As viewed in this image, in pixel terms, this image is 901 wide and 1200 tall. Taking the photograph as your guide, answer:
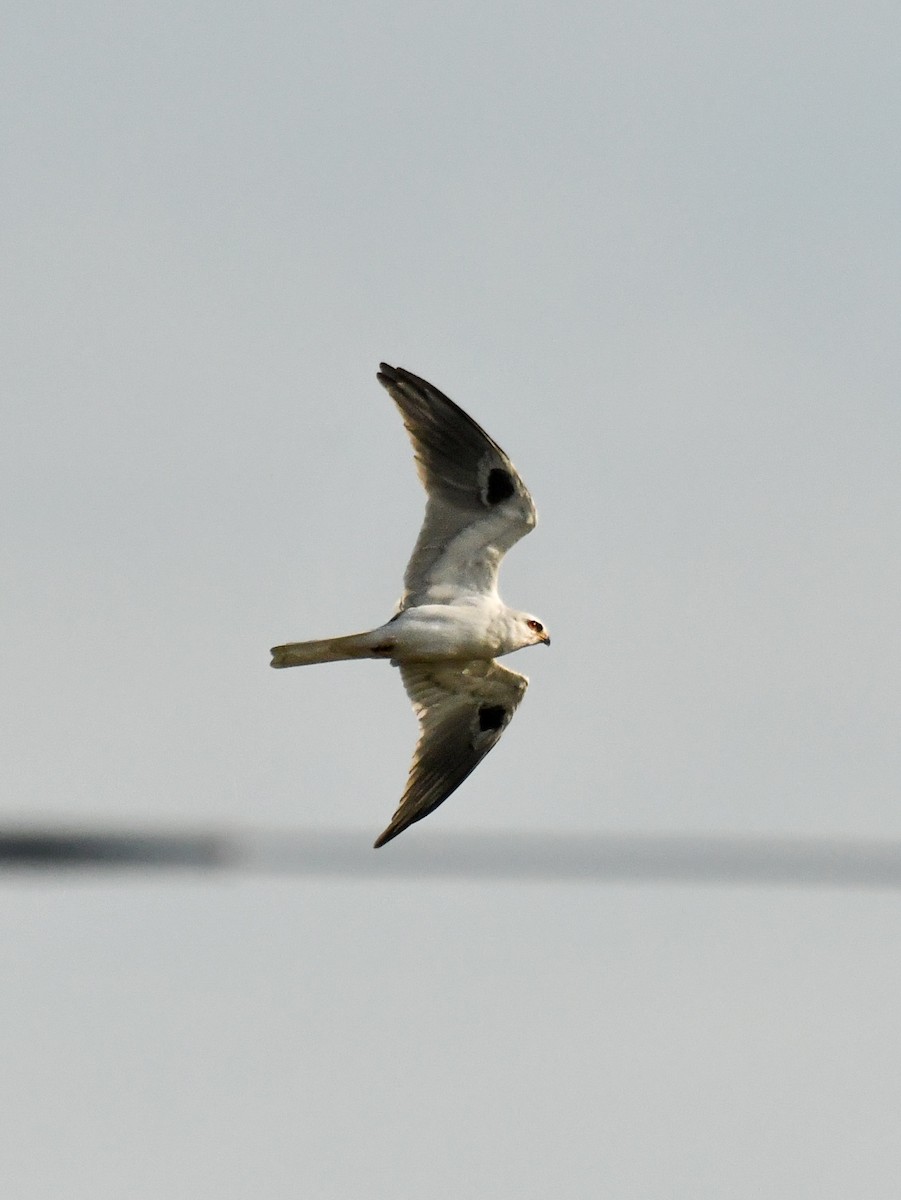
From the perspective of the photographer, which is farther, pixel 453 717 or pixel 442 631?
pixel 453 717

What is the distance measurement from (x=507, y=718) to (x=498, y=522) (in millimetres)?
1945

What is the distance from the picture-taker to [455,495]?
1341cm

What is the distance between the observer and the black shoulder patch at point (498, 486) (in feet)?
43.7

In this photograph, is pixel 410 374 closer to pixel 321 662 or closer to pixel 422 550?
pixel 422 550

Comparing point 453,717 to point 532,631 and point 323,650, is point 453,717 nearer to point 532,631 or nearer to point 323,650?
point 532,631

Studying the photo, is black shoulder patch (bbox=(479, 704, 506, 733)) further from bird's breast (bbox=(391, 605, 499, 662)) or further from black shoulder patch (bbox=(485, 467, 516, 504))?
black shoulder patch (bbox=(485, 467, 516, 504))

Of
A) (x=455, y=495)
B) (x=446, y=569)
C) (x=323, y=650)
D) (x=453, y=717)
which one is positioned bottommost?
(x=453, y=717)

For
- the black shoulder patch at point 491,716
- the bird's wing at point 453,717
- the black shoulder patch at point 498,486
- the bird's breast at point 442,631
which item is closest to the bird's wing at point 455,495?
the black shoulder patch at point 498,486

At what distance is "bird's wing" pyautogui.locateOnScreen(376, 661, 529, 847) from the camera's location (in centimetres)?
1407

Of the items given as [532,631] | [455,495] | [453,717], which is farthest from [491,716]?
[455,495]

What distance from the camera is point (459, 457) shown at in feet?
43.8

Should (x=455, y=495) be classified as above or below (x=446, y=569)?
above

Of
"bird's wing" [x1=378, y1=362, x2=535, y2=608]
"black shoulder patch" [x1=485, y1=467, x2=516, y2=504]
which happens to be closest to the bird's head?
"bird's wing" [x1=378, y1=362, x2=535, y2=608]

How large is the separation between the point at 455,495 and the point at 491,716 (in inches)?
84.1
